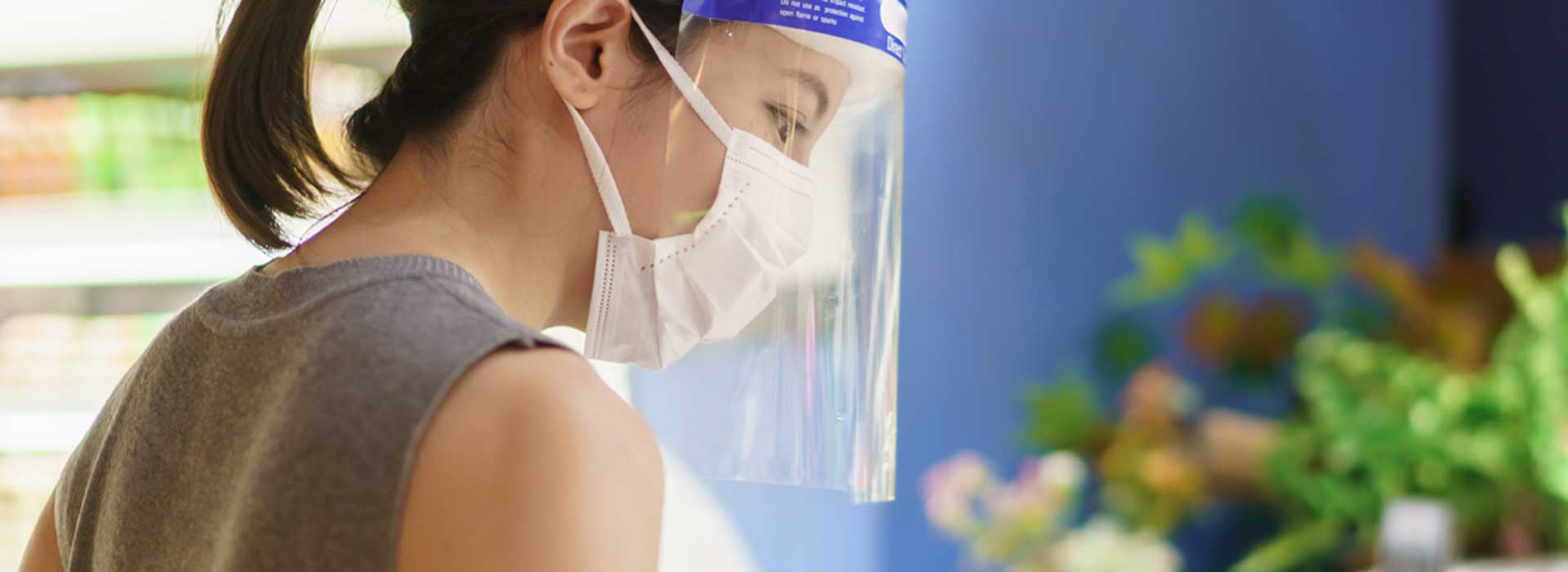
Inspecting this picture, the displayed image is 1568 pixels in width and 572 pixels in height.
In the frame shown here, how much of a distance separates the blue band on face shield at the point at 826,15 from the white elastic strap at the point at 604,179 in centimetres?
10

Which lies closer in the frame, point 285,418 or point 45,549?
point 285,418

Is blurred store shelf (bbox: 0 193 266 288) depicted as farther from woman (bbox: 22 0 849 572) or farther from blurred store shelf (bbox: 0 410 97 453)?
woman (bbox: 22 0 849 572)

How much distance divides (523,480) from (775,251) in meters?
0.39

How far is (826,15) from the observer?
0.80m

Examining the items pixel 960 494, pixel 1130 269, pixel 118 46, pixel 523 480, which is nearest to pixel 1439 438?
pixel 960 494

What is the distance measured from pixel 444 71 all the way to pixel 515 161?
7cm

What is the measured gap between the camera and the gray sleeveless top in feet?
1.67

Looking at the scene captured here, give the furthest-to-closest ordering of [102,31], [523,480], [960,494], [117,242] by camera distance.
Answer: [102,31]
[117,242]
[960,494]
[523,480]

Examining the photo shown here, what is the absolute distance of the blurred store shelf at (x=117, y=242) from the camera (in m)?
2.24

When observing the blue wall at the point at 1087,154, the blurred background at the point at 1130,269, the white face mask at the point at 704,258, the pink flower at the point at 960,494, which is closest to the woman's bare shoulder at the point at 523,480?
the white face mask at the point at 704,258

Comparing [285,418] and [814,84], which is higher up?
[814,84]

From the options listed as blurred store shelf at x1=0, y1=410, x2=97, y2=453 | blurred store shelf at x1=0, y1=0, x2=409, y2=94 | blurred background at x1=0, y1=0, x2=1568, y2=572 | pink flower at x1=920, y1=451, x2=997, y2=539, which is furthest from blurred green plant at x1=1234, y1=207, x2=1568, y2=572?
blurred store shelf at x1=0, y1=410, x2=97, y2=453

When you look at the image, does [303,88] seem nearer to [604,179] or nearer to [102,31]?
[604,179]

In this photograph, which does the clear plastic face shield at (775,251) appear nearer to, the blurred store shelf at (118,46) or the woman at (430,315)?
the woman at (430,315)
